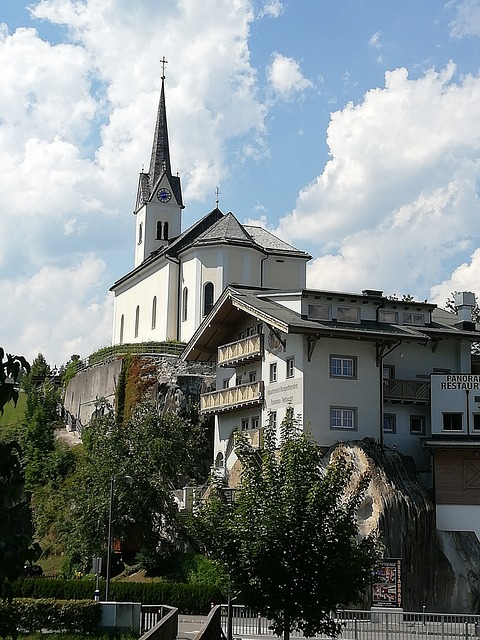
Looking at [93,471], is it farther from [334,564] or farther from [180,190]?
[180,190]

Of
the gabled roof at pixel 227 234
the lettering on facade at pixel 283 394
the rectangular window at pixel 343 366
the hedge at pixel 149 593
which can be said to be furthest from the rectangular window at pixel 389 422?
the gabled roof at pixel 227 234

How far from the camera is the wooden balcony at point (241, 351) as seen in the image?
4888cm

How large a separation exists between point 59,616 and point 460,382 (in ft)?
77.5

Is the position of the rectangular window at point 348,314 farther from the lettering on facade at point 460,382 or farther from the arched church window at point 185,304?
the arched church window at point 185,304

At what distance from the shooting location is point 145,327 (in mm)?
81375

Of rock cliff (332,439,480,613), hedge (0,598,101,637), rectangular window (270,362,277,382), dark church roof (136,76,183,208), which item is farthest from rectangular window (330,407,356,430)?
dark church roof (136,76,183,208)

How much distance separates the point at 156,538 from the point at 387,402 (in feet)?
41.3

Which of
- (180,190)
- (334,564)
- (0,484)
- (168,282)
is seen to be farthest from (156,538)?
(180,190)

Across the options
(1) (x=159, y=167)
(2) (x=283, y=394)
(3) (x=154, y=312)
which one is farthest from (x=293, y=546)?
(1) (x=159, y=167)

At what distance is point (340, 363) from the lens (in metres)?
45.2

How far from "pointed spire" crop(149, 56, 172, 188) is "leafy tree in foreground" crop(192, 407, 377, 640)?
239 ft

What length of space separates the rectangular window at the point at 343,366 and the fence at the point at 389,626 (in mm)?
12833

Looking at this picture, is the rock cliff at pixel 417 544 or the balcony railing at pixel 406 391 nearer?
the rock cliff at pixel 417 544

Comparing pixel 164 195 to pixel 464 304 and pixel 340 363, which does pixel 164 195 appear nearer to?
pixel 464 304
